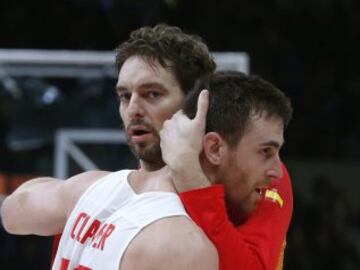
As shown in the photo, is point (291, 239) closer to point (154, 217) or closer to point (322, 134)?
point (322, 134)

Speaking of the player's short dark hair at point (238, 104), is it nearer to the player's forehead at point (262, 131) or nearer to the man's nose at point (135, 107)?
the player's forehead at point (262, 131)

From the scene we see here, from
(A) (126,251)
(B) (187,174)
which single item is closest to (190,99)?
(B) (187,174)

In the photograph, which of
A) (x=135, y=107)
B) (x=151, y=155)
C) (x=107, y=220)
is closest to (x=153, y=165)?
(x=151, y=155)

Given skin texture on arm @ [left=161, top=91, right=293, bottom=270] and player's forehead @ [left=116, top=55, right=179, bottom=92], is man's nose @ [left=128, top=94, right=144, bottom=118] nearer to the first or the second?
player's forehead @ [left=116, top=55, right=179, bottom=92]

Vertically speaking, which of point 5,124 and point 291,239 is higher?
point 5,124

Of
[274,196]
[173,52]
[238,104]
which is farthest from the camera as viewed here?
[173,52]

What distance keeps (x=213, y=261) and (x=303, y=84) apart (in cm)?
713

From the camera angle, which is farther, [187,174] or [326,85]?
[326,85]

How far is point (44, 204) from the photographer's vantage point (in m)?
2.69

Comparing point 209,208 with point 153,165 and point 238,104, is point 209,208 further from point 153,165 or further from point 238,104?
point 153,165

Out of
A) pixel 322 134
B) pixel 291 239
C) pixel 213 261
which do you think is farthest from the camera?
pixel 322 134

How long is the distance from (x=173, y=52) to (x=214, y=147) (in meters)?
0.48

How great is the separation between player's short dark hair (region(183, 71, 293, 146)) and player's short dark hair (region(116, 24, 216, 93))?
12.9 inches

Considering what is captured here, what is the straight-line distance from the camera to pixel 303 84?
9219mm
